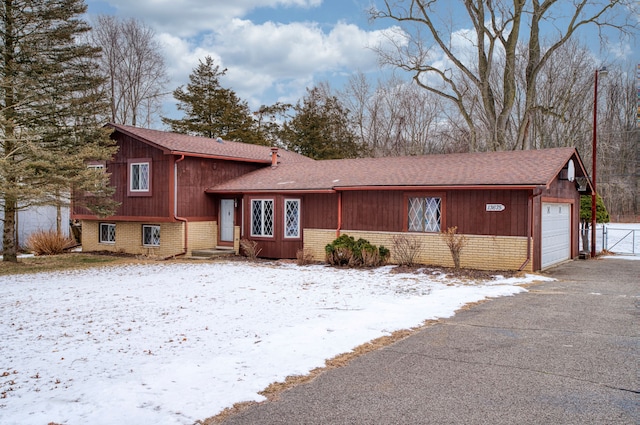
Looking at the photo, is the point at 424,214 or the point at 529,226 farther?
the point at 424,214

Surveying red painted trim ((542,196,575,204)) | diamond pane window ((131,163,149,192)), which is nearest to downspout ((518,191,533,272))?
red painted trim ((542,196,575,204))

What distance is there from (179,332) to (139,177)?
530 inches

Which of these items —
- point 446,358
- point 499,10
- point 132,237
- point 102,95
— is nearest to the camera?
point 446,358

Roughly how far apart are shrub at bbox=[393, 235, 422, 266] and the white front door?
279 inches

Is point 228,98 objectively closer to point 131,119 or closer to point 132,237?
point 131,119

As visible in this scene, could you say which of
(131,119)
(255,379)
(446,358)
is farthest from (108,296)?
(131,119)

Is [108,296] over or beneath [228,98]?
beneath

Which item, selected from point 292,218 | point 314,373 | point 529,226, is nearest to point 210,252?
point 292,218

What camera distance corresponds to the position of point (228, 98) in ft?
131

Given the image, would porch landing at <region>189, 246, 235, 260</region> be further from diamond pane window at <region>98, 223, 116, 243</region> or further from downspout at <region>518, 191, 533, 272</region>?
downspout at <region>518, 191, 533, 272</region>

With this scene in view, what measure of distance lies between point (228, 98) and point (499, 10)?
21.7 meters

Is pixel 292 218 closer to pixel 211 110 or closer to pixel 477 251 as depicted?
pixel 477 251

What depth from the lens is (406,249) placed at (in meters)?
15.4

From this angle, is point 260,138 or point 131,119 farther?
point 260,138
